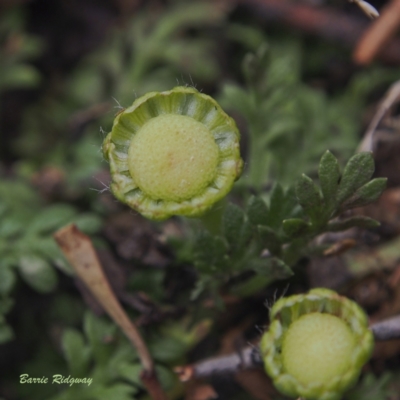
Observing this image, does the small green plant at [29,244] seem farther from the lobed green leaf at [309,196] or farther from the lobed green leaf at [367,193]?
the lobed green leaf at [367,193]

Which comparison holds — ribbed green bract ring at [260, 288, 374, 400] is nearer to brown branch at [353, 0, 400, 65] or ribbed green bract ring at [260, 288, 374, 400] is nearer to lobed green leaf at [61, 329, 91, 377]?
lobed green leaf at [61, 329, 91, 377]

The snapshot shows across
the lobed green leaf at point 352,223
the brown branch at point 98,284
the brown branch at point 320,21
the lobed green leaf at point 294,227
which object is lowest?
the brown branch at point 98,284

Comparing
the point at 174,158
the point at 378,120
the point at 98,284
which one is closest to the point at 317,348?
the point at 174,158

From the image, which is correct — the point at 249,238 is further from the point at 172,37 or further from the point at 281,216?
the point at 172,37

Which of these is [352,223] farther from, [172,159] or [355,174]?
[172,159]

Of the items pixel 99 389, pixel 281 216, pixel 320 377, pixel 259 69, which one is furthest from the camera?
pixel 259 69

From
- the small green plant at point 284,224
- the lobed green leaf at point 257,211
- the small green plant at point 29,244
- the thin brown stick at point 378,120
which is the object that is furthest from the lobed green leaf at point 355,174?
the small green plant at point 29,244

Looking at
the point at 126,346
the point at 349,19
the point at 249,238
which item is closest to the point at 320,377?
the point at 249,238
